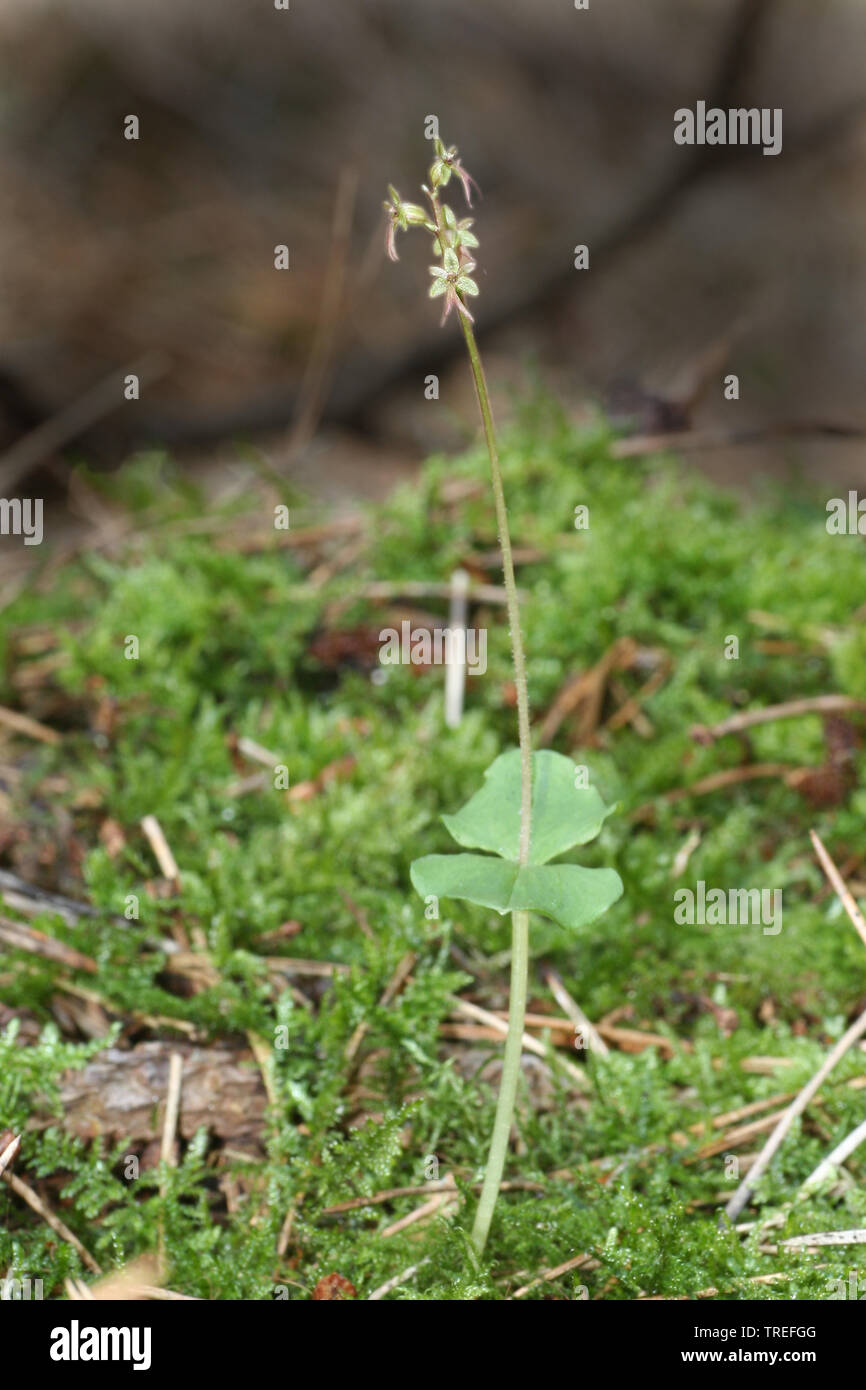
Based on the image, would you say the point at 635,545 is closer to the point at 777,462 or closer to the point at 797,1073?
the point at 797,1073

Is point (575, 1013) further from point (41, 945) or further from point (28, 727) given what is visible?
point (28, 727)

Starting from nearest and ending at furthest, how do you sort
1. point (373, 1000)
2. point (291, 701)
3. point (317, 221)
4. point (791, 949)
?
point (373, 1000), point (791, 949), point (291, 701), point (317, 221)

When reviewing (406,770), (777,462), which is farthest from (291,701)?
(777,462)

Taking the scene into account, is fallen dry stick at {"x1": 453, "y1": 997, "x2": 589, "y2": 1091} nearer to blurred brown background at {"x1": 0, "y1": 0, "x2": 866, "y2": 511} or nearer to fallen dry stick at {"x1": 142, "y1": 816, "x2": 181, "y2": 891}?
fallen dry stick at {"x1": 142, "y1": 816, "x2": 181, "y2": 891}

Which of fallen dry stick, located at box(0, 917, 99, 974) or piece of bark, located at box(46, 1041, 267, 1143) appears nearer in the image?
piece of bark, located at box(46, 1041, 267, 1143)

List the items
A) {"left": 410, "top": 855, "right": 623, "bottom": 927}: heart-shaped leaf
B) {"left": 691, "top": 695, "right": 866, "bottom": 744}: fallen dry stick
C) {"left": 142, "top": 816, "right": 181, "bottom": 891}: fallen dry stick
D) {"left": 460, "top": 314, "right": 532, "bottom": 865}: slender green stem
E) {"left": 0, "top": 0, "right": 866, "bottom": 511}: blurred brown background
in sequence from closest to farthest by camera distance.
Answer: {"left": 460, "top": 314, "right": 532, "bottom": 865}: slender green stem → {"left": 410, "top": 855, "right": 623, "bottom": 927}: heart-shaped leaf → {"left": 142, "top": 816, "right": 181, "bottom": 891}: fallen dry stick → {"left": 691, "top": 695, "right": 866, "bottom": 744}: fallen dry stick → {"left": 0, "top": 0, "right": 866, "bottom": 511}: blurred brown background

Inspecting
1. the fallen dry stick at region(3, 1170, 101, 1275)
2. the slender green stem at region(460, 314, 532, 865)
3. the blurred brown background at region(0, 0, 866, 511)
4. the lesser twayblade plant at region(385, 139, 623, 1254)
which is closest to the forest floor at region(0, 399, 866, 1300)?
the fallen dry stick at region(3, 1170, 101, 1275)

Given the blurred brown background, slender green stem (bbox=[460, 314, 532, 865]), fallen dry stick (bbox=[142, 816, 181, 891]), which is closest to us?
slender green stem (bbox=[460, 314, 532, 865])

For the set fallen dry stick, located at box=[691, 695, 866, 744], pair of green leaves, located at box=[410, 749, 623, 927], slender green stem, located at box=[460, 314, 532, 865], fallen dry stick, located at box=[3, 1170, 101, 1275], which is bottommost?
fallen dry stick, located at box=[3, 1170, 101, 1275]

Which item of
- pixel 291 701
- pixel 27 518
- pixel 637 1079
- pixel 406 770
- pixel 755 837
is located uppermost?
pixel 27 518
